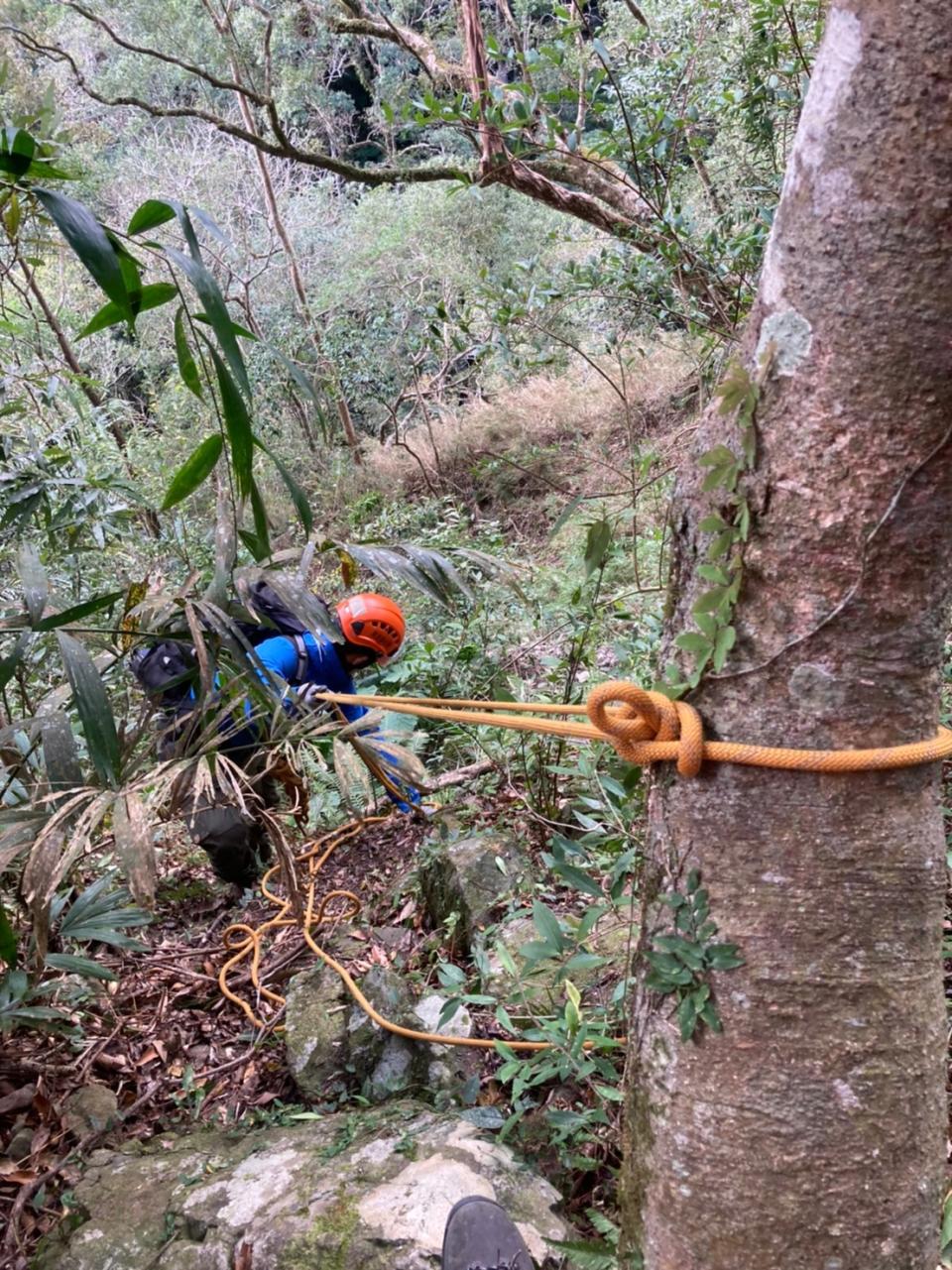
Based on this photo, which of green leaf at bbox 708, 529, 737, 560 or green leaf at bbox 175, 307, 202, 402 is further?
green leaf at bbox 175, 307, 202, 402

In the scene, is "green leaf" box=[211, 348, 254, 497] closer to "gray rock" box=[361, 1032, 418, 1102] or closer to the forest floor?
the forest floor

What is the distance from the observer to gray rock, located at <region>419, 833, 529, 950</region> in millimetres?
2465

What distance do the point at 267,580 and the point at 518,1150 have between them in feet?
4.32

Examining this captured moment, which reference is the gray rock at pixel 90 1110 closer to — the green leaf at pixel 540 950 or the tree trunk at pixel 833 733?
the green leaf at pixel 540 950

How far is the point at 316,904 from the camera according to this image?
308 centimetres

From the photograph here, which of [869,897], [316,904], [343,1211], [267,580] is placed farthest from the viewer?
[316,904]

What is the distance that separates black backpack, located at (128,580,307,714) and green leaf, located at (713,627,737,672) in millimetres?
1365

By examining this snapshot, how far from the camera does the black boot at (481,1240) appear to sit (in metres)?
1.40

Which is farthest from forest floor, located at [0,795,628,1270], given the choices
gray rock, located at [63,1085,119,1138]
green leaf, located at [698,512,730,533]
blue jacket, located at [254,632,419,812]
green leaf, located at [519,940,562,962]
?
green leaf, located at [698,512,730,533]

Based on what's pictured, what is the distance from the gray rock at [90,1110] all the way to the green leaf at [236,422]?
5.90ft

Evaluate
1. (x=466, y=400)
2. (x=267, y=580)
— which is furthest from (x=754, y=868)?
(x=466, y=400)

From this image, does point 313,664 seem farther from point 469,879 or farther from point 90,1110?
point 90,1110

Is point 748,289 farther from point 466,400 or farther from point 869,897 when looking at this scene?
point 466,400

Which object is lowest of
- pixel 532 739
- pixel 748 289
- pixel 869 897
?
pixel 532 739
